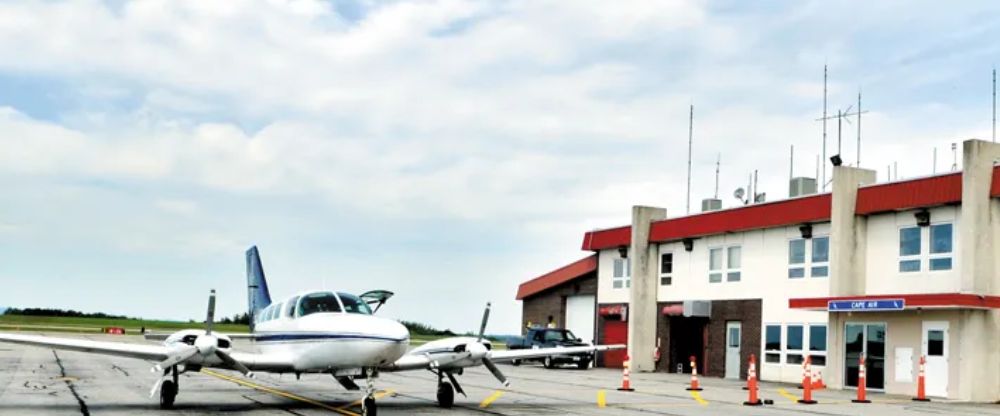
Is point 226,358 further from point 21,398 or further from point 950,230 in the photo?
point 950,230

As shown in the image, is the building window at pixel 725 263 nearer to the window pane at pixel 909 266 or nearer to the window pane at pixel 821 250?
the window pane at pixel 821 250

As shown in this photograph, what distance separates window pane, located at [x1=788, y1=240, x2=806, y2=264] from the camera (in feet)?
124

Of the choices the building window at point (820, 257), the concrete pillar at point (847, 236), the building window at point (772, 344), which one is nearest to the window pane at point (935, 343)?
the concrete pillar at point (847, 236)

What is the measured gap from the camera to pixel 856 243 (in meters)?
34.7

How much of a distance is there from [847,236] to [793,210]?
3.26 metres

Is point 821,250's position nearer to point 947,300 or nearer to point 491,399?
point 947,300

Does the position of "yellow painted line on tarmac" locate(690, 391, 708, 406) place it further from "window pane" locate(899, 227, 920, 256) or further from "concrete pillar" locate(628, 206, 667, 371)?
"concrete pillar" locate(628, 206, 667, 371)

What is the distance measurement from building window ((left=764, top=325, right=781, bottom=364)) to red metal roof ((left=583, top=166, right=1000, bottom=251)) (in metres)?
3.64

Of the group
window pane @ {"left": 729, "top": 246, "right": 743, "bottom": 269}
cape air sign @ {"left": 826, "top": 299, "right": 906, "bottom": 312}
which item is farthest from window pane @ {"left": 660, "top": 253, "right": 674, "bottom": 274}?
cape air sign @ {"left": 826, "top": 299, "right": 906, "bottom": 312}

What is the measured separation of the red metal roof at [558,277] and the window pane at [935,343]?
2055cm

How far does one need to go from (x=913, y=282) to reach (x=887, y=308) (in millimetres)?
2111

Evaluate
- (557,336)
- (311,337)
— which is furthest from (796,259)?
(311,337)

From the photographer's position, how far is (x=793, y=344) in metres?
37.7

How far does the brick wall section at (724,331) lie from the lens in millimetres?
39656
